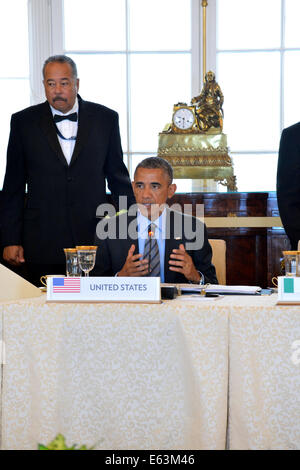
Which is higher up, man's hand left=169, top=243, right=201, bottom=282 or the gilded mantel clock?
the gilded mantel clock

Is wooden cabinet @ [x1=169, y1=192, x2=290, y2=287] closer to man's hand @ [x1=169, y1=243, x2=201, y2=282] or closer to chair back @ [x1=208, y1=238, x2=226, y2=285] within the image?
chair back @ [x1=208, y1=238, x2=226, y2=285]

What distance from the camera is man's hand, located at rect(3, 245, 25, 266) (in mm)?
2768

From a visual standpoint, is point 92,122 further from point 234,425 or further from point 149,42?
point 149,42

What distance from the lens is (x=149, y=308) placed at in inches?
60.9

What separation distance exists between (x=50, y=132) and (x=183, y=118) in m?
2.47

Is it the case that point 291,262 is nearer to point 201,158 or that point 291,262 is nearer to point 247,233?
point 247,233

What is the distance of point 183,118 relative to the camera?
17.0 feet

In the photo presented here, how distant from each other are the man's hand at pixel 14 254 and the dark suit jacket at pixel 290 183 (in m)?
1.15

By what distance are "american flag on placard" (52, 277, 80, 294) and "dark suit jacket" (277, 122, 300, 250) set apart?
1.38 metres

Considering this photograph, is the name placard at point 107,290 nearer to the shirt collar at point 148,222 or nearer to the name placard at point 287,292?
the name placard at point 287,292

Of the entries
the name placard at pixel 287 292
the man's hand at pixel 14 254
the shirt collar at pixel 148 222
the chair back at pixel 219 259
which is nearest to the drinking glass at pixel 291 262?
the name placard at pixel 287 292

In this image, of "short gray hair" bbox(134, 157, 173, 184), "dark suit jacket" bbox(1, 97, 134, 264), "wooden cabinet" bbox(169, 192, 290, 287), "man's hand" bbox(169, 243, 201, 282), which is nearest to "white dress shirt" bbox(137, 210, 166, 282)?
"short gray hair" bbox(134, 157, 173, 184)

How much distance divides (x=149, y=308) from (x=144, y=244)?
3.02 ft
